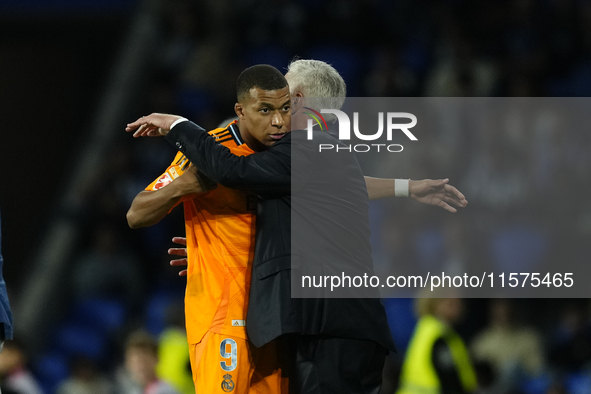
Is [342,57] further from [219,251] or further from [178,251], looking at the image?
[219,251]

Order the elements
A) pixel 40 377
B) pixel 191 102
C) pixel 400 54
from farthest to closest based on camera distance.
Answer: pixel 191 102, pixel 400 54, pixel 40 377

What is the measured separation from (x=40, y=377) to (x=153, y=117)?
19.3ft

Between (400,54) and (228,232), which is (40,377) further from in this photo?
(228,232)

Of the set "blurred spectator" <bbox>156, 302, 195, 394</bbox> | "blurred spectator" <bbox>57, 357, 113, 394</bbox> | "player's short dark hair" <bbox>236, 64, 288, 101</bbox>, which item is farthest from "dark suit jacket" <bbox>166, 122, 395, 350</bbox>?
"blurred spectator" <bbox>57, 357, 113, 394</bbox>

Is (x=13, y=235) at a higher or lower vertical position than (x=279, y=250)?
higher

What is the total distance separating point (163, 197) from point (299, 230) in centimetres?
56

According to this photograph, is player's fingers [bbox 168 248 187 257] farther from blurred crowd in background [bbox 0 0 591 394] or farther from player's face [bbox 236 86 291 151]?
blurred crowd in background [bbox 0 0 591 394]

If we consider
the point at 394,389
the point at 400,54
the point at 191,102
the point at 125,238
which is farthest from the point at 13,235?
the point at 394,389

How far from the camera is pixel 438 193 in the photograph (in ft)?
12.7

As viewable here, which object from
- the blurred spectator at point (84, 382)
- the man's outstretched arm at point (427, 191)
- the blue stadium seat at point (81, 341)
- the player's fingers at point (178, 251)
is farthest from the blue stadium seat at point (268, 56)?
the player's fingers at point (178, 251)

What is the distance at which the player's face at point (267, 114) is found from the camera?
11.2 ft

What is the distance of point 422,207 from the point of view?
287 inches

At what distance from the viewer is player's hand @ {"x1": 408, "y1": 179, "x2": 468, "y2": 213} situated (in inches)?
150

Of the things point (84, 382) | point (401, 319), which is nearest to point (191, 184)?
point (401, 319)
